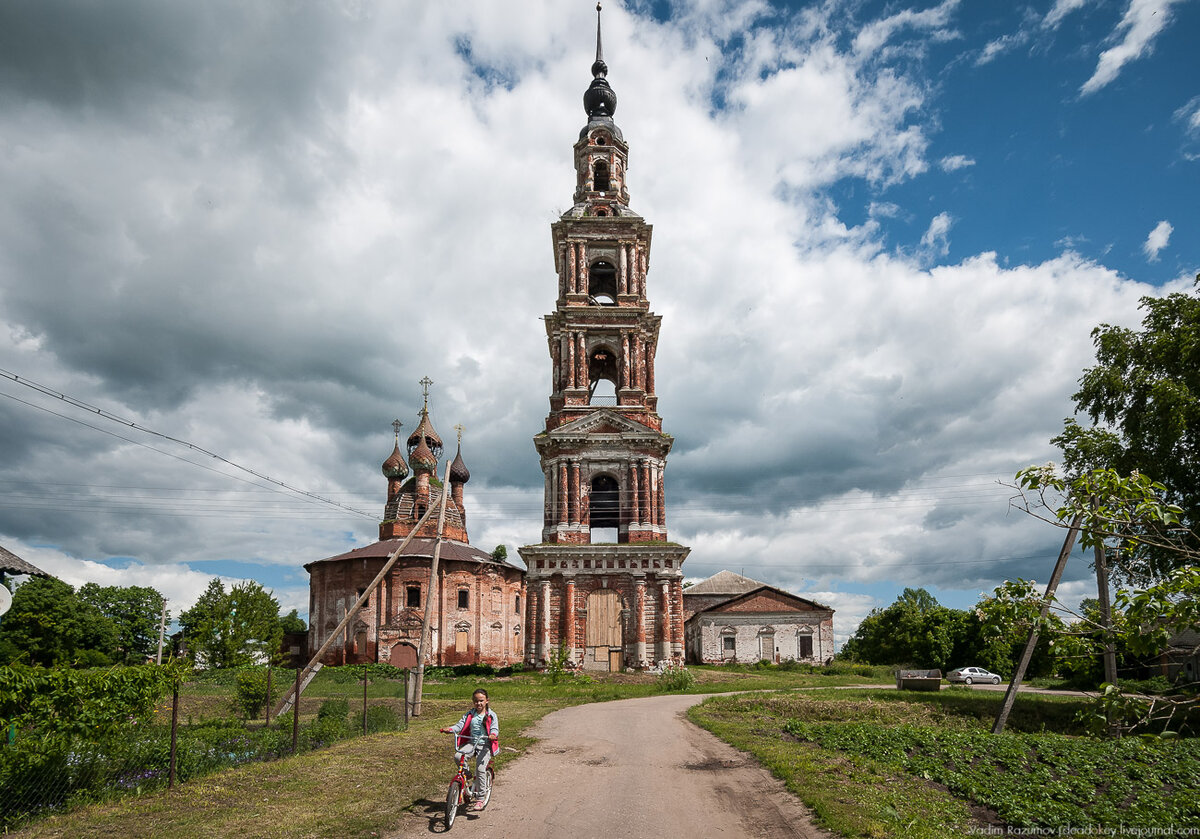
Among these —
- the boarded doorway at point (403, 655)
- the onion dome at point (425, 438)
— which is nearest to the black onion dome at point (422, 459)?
the onion dome at point (425, 438)

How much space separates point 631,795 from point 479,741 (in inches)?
101

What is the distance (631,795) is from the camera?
11203 millimetres

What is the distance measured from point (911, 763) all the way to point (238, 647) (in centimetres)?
3014

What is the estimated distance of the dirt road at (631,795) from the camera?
9508mm

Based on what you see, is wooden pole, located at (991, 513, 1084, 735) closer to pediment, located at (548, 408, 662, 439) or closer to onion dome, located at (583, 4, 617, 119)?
pediment, located at (548, 408, 662, 439)

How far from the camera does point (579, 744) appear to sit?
15797mm

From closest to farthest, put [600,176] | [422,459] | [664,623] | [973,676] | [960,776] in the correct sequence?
[960,776]
[664,623]
[973,676]
[600,176]
[422,459]

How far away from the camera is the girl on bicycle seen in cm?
1027

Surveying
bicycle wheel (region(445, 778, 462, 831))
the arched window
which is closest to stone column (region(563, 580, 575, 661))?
the arched window

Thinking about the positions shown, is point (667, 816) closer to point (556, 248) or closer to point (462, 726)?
point (462, 726)

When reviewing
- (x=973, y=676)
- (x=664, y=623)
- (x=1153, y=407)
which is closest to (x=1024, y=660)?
(x=1153, y=407)

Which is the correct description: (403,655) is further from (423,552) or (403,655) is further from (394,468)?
(394,468)

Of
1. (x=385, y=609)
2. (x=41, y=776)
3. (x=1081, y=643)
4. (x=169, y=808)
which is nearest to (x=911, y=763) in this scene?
(x=1081, y=643)

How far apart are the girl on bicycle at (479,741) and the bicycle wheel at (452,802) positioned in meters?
0.49
